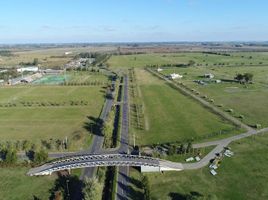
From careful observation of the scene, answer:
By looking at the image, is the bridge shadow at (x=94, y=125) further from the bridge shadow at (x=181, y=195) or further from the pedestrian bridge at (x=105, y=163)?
the bridge shadow at (x=181, y=195)

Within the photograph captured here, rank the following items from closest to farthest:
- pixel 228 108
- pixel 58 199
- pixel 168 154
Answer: pixel 58 199, pixel 168 154, pixel 228 108

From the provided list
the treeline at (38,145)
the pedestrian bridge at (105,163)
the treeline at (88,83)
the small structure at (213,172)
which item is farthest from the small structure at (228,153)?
the treeline at (88,83)

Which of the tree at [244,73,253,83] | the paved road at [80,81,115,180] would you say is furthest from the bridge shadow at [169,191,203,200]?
the tree at [244,73,253,83]

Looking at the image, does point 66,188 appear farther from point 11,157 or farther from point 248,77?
point 248,77

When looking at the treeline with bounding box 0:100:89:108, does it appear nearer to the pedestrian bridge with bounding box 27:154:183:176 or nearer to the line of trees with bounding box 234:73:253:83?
the pedestrian bridge with bounding box 27:154:183:176

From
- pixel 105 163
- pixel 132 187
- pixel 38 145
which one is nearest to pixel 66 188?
pixel 105 163

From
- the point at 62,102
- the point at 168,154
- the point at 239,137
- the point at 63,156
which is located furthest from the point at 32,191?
the point at 62,102

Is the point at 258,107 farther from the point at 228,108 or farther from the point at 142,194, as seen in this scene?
the point at 142,194
